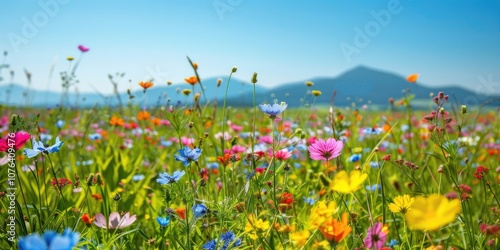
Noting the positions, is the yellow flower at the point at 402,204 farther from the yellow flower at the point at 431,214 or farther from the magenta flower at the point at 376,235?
the yellow flower at the point at 431,214

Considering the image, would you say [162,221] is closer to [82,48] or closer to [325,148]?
[325,148]

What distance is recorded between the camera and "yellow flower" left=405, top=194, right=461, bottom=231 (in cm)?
43

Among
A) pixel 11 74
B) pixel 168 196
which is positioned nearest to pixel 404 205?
pixel 168 196

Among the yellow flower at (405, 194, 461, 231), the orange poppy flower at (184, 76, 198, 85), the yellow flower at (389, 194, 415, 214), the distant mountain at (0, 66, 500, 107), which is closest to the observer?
the yellow flower at (405, 194, 461, 231)

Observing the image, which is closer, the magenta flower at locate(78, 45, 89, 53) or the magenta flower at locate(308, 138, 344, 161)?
the magenta flower at locate(308, 138, 344, 161)

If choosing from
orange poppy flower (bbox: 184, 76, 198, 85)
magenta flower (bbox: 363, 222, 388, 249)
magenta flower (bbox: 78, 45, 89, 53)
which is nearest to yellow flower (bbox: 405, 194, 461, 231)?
magenta flower (bbox: 363, 222, 388, 249)

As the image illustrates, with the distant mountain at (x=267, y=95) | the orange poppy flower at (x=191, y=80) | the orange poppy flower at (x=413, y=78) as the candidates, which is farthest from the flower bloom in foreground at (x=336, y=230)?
the orange poppy flower at (x=413, y=78)

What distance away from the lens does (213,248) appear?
2.98ft

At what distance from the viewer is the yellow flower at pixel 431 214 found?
17.1 inches

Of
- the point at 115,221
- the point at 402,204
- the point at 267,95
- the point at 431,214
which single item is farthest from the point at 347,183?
the point at 267,95

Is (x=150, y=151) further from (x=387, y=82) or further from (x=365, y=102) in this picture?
(x=387, y=82)

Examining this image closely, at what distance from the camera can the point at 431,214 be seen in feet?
1.50

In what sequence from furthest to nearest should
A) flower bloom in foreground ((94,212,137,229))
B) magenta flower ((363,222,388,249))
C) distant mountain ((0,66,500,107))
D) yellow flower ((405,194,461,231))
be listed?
distant mountain ((0,66,500,107))
flower bloom in foreground ((94,212,137,229))
magenta flower ((363,222,388,249))
yellow flower ((405,194,461,231))

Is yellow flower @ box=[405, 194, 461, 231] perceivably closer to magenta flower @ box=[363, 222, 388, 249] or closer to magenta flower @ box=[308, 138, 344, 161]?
magenta flower @ box=[363, 222, 388, 249]
